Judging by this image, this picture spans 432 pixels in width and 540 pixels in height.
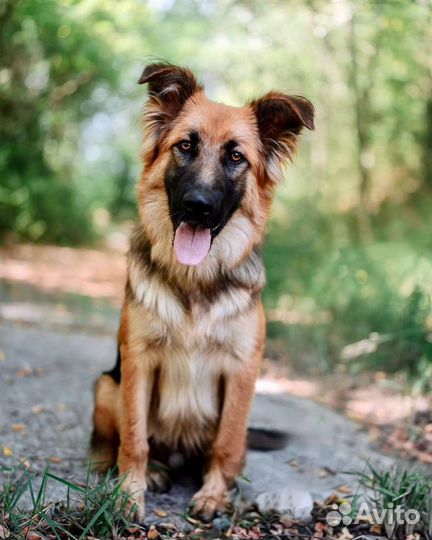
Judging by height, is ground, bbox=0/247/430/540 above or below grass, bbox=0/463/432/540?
below

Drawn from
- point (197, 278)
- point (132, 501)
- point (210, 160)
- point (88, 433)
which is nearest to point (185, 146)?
point (210, 160)

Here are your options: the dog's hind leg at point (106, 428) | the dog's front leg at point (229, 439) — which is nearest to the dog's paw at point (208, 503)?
the dog's front leg at point (229, 439)

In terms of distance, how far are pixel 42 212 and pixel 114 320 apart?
7354 mm

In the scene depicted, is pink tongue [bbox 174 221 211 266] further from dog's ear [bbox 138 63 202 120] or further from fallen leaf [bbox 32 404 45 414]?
fallen leaf [bbox 32 404 45 414]

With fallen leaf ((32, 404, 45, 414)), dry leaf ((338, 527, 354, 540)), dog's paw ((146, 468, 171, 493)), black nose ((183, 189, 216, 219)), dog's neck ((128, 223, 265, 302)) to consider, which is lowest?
fallen leaf ((32, 404, 45, 414))

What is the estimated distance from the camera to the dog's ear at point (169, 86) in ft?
11.6

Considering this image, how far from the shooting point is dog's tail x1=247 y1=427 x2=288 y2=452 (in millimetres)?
4367

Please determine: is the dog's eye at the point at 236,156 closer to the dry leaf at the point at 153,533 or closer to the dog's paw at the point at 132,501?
the dog's paw at the point at 132,501

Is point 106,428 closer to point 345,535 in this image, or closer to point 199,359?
point 199,359

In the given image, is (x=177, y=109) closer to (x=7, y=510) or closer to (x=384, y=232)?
(x=7, y=510)

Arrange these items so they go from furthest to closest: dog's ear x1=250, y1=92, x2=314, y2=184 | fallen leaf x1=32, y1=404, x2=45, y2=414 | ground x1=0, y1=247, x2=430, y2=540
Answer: fallen leaf x1=32, y1=404, x2=45, y2=414
ground x1=0, y1=247, x2=430, y2=540
dog's ear x1=250, y1=92, x2=314, y2=184

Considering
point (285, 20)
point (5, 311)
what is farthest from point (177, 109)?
point (285, 20)

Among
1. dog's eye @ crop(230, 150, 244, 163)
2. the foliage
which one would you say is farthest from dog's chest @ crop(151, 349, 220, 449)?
the foliage

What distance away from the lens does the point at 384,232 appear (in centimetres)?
996
